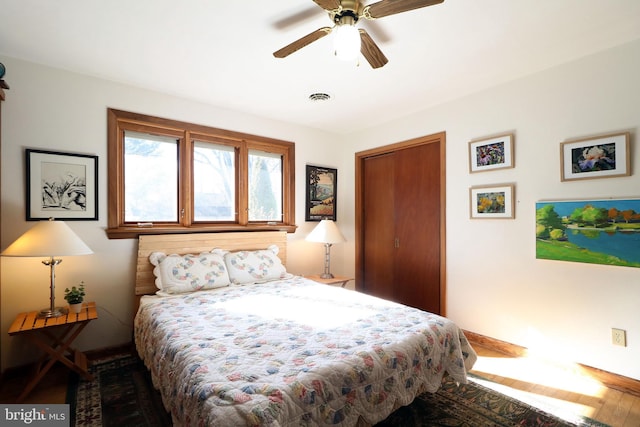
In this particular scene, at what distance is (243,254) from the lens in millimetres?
3178

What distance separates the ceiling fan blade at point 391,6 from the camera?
144 centimetres

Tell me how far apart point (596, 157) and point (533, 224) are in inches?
25.6

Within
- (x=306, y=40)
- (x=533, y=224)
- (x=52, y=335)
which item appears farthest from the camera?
(x=533, y=224)

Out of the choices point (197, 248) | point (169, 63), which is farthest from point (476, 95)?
point (197, 248)

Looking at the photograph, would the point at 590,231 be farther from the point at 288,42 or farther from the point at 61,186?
the point at 61,186

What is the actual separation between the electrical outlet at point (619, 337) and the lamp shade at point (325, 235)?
2443 mm

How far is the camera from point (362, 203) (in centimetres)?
425

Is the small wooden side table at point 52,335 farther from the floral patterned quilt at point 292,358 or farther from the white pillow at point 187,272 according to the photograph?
the white pillow at point 187,272

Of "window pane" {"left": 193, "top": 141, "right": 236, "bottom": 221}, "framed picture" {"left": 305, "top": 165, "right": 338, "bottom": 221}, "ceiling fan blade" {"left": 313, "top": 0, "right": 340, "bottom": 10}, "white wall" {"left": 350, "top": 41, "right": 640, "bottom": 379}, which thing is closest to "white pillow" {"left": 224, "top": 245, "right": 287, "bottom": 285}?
"window pane" {"left": 193, "top": 141, "right": 236, "bottom": 221}

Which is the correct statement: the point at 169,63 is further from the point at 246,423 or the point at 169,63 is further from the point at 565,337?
the point at 565,337

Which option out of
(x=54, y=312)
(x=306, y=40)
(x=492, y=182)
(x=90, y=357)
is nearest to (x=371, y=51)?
(x=306, y=40)

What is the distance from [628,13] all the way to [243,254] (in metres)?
3.40

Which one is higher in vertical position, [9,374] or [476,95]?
[476,95]

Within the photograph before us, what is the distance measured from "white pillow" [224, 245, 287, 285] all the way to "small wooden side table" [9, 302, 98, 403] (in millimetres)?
1119
